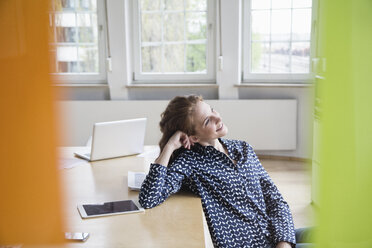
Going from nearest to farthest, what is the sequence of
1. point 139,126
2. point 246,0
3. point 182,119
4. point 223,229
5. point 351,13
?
point 351,13, point 223,229, point 182,119, point 139,126, point 246,0

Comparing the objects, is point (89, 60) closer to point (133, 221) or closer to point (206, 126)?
point (206, 126)

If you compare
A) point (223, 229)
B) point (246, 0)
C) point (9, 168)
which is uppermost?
point (246, 0)

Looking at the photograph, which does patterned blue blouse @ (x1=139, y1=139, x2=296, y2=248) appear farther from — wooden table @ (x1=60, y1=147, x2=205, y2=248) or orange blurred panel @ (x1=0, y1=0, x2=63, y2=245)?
orange blurred panel @ (x1=0, y1=0, x2=63, y2=245)

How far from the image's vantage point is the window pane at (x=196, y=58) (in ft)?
15.1

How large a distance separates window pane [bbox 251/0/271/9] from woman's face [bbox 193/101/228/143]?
3.02m

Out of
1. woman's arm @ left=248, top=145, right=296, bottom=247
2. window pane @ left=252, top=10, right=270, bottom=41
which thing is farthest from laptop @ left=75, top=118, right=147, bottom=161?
window pane @ left=252, top=10, right=270, bottom=41

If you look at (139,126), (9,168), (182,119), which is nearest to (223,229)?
(182,119)

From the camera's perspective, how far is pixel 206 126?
1.62 m

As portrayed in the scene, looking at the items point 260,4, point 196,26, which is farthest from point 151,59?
point 260,4

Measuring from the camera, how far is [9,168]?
26 centimetres

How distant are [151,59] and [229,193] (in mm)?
3296

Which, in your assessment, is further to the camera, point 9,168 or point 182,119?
point 182,119

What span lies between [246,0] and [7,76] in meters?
4.42

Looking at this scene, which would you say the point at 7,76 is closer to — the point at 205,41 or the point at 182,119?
the point at 182,119
